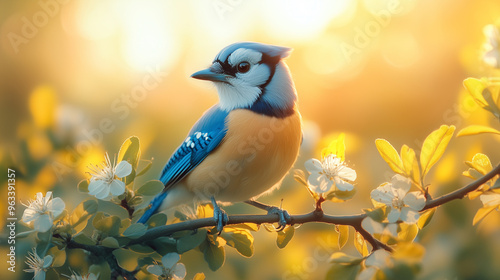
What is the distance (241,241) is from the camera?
40.4 inches

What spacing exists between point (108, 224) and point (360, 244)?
1.51 ft

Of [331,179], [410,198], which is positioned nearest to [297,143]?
[331,179]

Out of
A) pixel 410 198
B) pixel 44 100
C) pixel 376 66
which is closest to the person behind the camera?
pixel 410 198

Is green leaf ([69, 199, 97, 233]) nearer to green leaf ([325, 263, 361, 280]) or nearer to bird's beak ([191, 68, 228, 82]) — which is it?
green leaf ([325, 263, 361, 280])

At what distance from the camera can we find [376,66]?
1.94 metres

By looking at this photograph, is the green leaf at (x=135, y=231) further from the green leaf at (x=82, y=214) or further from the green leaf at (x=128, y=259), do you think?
the green leaf at (x=128, y=259)

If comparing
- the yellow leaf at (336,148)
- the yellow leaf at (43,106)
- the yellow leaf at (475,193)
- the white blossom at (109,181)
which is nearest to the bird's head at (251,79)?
the yellow leaf at (43,106)

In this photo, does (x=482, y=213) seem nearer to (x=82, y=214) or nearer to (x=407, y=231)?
(x=407, y=231)

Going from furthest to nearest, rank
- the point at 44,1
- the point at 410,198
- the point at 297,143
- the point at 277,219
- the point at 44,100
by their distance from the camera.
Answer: the point at 44,1, the point at 297,143, the point at 44,100, the point at 277,219, the point at 410,198

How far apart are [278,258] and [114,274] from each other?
50cm

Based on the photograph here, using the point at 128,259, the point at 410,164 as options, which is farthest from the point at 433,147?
the point at 128,259

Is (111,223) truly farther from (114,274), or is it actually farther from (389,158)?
(389,158)

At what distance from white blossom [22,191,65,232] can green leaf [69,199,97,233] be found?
0.04 metres

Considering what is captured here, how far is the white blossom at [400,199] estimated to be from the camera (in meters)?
0.84
